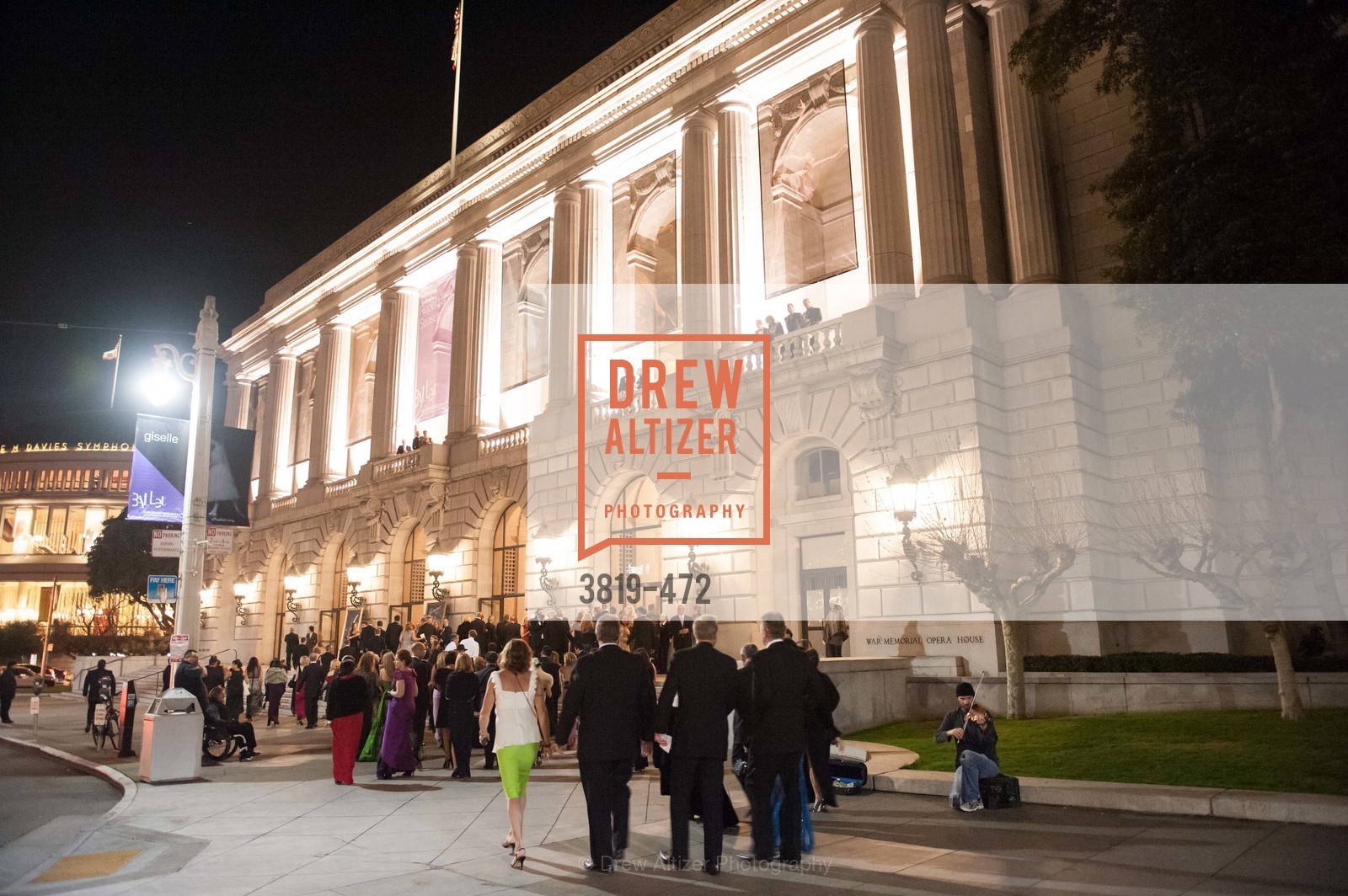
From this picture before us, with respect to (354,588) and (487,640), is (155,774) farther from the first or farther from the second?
(354,588)

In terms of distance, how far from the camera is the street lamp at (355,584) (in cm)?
3806

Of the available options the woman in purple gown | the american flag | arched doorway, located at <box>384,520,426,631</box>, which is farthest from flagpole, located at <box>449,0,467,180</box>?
the woman in purple gown

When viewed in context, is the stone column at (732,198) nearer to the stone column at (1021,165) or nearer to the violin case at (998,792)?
the stone column at (1021,165)

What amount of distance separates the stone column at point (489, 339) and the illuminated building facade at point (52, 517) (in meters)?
78.8

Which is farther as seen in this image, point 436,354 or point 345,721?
point 436,354

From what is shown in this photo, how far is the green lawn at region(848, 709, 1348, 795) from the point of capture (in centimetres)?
1040

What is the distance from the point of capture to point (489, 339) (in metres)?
36.8

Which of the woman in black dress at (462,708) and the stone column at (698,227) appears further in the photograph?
the stone column at (698,227)

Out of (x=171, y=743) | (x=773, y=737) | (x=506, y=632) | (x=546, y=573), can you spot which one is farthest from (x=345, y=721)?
(x=546, y=573)

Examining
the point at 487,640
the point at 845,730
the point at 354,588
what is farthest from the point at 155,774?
the point at 354,588

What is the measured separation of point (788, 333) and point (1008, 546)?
8243 mm

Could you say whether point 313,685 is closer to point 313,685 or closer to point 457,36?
point 313,685

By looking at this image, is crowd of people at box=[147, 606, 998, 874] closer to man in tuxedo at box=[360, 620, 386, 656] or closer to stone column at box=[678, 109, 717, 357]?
man in tuxedo at box=[360, 620, 386, 656]

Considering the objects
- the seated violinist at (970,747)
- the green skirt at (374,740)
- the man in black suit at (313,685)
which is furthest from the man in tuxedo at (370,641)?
the seated violinist at (970,747)
